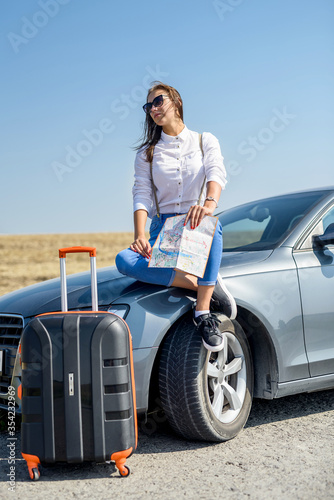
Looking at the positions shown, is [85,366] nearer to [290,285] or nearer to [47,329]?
[47,329]

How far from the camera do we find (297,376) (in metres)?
3.60

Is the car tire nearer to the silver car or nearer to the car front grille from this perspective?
the silver car

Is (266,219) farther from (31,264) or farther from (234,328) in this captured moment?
(31,264)

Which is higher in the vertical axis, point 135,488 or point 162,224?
point 162,224

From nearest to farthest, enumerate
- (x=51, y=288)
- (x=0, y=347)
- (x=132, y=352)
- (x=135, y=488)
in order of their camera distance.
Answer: (x=135, y=488), (x=132, y=352), (x=0, y=347), (x=51, y=288)

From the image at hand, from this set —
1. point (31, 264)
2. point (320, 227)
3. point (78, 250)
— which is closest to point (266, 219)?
point (320, 227)

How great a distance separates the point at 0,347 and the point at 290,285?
1850 mm

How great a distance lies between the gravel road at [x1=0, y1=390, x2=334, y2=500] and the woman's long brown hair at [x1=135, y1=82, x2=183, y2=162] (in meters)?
1.79

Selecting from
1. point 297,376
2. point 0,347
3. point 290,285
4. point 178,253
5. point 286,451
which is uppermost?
point 178,253

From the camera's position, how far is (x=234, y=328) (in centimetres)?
347

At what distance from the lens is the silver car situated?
3168 mm

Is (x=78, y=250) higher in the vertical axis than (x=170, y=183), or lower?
lower

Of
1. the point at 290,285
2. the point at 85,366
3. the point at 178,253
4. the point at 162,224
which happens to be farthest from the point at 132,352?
the point at 290,285

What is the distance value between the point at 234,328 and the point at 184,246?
64 cm
